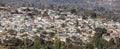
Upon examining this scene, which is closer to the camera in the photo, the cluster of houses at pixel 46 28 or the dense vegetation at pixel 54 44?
the dense vegetation at pixel 54 44

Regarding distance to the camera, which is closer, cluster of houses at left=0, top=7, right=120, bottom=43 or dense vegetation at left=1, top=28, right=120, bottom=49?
dense vegetation at left=1, top=28, right=120, bottom=49

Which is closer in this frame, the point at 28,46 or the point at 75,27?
the point at 28,46

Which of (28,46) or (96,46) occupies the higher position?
(28,46)

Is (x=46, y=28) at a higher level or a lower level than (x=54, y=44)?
lower

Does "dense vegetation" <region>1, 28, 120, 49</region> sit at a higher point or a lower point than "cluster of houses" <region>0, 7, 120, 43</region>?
higher

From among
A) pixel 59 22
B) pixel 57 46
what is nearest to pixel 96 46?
pixel 57 46

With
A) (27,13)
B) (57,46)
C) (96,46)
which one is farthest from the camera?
(27,13)

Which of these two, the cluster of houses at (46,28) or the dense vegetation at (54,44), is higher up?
the dense vegetation at (54,44)

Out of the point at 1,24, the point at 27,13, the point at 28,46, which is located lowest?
the point at 27,13

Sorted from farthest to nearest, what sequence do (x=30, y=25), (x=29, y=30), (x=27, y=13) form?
1. (x=27, y=13)
2. (x=30, y=25)
3. (x=29, y=30)

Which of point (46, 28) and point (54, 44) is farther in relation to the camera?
point (46, 28)

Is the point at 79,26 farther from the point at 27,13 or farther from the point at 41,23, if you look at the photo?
the point at 27,13
